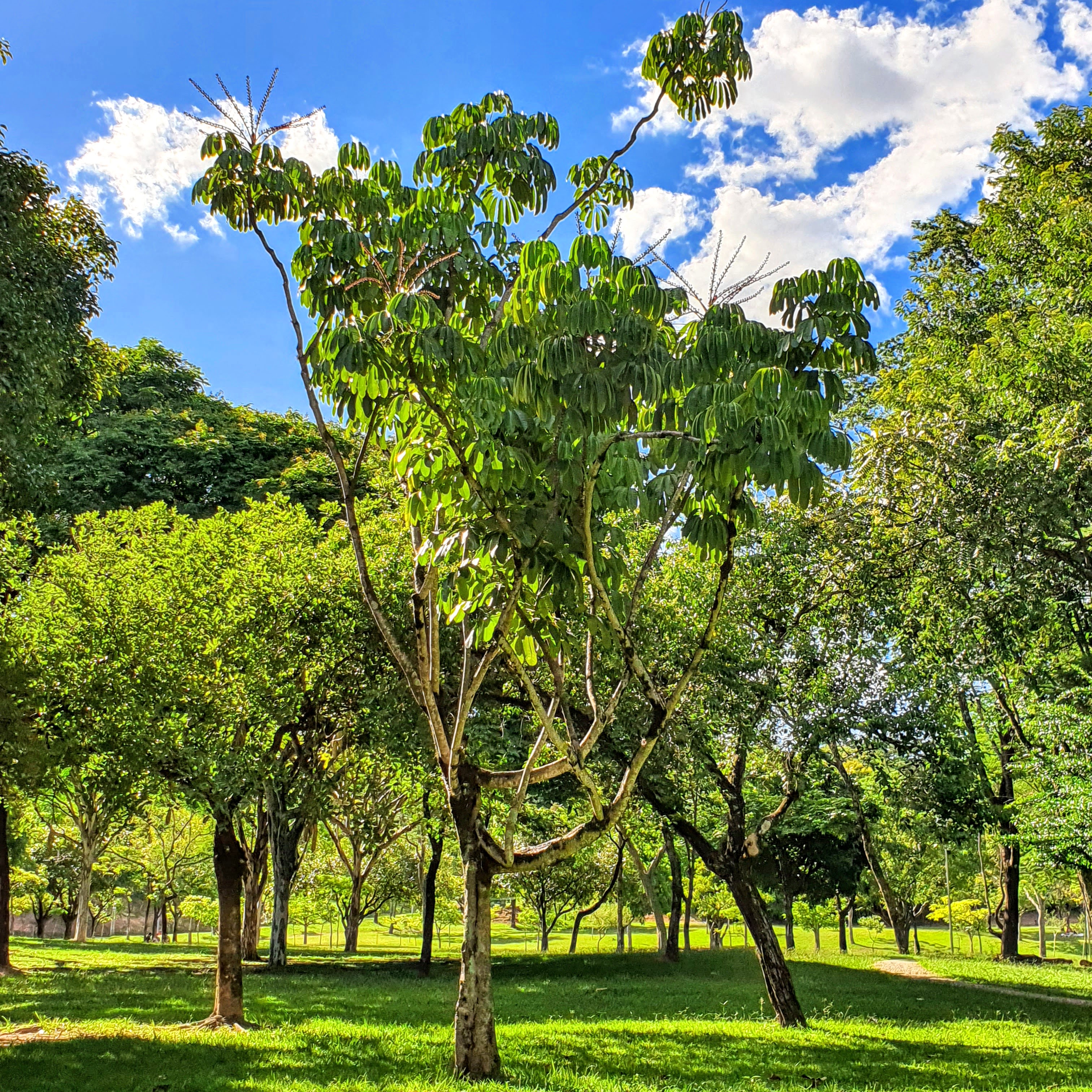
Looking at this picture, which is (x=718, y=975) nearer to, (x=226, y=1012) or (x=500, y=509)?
(x=226, y=1012)

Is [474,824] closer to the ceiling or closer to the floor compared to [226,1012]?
closer to the ceiling

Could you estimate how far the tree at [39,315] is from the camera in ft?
38.0

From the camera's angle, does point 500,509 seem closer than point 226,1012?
Yes

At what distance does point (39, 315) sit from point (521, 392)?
1061 cm

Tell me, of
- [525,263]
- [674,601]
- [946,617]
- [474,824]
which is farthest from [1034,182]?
[474,824]

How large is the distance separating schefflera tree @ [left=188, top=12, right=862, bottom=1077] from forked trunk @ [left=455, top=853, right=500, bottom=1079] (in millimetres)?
25

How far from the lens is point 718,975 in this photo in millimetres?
23250

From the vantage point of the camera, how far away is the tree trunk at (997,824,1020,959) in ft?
89.5

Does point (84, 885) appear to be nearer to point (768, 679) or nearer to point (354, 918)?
point (354, 918)

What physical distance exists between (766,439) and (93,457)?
31962mm

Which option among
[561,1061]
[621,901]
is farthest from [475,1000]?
[621,901]

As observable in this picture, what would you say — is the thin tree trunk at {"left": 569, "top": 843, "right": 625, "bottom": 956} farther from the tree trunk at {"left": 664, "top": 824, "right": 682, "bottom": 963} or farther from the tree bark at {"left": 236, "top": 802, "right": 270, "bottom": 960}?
the tree bark at {"left": 236, "top": 802, "right": 270, "bottom": 960}

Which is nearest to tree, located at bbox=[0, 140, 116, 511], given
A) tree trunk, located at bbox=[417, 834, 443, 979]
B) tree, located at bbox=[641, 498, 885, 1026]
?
tree, located at bbox=[641, 498, 885, 1026]

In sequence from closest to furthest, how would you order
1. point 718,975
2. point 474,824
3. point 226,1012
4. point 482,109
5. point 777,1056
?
point 482,109 < point 474,824 < point 777,1056 < point 226,1012 < point 718,975
